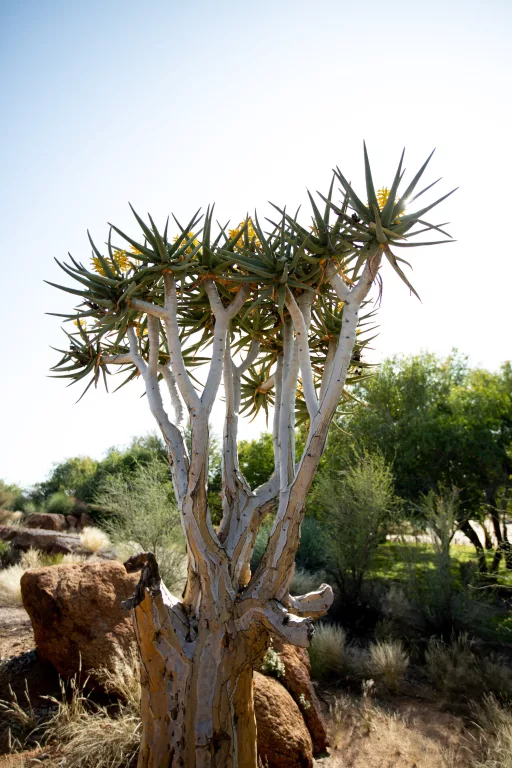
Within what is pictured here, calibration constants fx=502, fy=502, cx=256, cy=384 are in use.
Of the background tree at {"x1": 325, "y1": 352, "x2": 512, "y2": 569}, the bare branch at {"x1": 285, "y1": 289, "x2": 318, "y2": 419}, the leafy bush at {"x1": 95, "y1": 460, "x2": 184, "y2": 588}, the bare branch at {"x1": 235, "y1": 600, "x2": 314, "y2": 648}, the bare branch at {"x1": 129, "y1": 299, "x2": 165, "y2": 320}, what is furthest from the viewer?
the background tree at {"x1": 325, "y1": 352, "x2": 512, "y2": 569}

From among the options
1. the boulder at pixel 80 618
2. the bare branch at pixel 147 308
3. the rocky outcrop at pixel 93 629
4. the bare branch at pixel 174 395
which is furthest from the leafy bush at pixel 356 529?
the bare branch at pixel 147 308

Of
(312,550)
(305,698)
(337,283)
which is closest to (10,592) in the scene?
(305,698)

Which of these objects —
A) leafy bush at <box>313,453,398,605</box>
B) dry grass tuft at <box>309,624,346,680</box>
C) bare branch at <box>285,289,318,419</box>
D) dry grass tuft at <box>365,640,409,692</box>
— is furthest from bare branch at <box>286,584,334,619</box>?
leafy bush at <box>313,453,398,605</box>

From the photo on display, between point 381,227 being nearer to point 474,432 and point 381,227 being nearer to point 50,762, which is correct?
point 50,762

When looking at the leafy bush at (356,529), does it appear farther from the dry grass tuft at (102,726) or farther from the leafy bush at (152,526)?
the dry grass tuft at (102,726)

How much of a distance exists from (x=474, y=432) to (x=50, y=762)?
46.0ft

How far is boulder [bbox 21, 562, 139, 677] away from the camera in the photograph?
20.9 feet

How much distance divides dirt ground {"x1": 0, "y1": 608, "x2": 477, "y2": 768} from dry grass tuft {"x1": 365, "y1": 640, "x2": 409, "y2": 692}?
35cm

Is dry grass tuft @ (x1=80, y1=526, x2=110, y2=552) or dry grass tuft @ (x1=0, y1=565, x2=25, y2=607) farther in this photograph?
dry grass tuft @ (x1=80, y1=526, x2=110, y2=552)

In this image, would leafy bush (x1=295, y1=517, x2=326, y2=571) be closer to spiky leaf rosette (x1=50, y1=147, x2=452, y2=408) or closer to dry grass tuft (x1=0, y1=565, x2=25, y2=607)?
dry grass tuft (x1=0, y1=565, x2=25, y2=607)

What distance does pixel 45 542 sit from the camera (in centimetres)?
1568

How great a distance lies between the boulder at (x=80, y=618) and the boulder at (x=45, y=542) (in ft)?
29.9

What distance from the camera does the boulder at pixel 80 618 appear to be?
6359 millimetres

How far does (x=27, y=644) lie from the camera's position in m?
7.74
